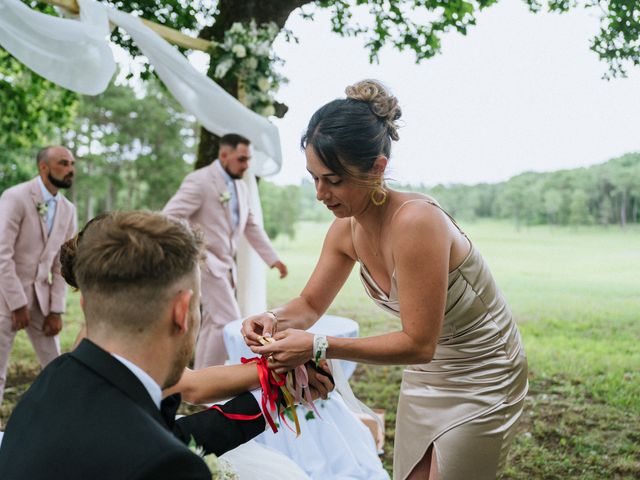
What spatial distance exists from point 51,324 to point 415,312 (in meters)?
3.80

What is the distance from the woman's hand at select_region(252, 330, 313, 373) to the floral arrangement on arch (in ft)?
14.8

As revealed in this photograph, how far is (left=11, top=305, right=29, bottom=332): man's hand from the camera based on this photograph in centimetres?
461

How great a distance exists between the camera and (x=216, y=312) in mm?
5414

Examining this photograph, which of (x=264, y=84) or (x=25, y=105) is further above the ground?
(x=25, y=105)

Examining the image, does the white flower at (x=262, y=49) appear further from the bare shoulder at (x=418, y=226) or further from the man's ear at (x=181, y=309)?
the man's ear at (x=181, y=309)

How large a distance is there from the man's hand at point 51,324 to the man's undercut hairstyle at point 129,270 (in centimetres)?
383

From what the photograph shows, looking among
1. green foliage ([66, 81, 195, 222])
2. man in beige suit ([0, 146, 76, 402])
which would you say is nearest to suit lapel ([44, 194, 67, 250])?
man in beige suit ([0, 146, 76, 402])

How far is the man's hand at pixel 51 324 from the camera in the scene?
4863 mm

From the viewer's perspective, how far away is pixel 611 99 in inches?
387

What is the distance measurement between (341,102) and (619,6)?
5.93m

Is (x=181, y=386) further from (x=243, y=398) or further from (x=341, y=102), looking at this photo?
(x=341, y=102)

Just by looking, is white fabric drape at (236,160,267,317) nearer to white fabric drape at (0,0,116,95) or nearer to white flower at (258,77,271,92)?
white flower at (258,77,271,92)

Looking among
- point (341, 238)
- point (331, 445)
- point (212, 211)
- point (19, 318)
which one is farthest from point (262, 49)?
point (341, 238)

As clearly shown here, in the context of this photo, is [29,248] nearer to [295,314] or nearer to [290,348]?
[295,314]
